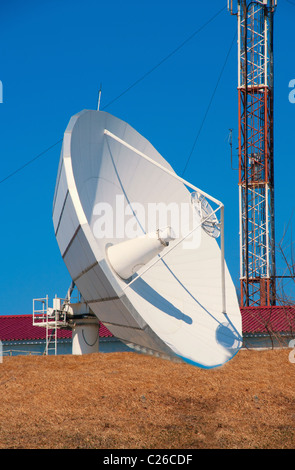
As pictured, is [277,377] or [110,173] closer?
[277,377]

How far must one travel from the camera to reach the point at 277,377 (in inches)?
632

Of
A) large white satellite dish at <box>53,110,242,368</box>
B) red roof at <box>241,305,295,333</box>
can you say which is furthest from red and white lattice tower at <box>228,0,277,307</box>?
large white satellite dish at <box>53,110,242,368</box>

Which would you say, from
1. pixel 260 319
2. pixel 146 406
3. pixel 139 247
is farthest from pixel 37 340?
pixel 146 406

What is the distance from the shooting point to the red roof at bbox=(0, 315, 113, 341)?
3631 centimetres

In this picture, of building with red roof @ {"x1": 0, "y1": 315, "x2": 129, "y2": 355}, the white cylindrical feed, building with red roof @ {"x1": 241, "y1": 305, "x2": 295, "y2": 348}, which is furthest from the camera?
building with red roof @ {"x1": 0, "y1": 315, "x2": 129, "y2": 355}

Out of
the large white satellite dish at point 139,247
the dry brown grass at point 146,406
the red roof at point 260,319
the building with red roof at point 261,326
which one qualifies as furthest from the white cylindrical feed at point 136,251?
the red roof at point 260,319

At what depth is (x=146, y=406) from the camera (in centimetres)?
1291

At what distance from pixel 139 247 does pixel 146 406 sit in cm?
410

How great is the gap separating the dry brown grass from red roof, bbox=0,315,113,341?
18003 millimetres

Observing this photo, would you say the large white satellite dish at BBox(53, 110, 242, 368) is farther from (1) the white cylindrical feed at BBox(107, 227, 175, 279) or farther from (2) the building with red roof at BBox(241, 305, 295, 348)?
(2) the building with red roof at BBox(241, 305, 295, 348)
